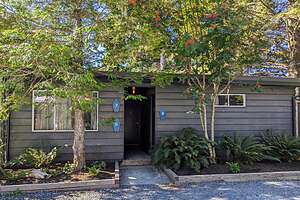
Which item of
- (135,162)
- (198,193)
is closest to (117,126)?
(135,162)

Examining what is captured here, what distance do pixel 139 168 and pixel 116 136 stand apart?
1.08m

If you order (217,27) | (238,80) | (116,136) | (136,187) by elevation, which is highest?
(217,27)

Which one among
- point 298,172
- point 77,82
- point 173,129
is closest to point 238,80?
point 173,129

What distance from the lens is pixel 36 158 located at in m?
6.55

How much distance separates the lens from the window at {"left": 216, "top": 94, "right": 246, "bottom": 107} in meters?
8.20

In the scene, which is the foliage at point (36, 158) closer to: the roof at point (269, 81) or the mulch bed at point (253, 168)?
the mulch bed at point (253, 168)

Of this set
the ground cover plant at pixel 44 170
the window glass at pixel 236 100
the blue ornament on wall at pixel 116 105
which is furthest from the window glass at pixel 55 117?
the window glass at pixel 236 100

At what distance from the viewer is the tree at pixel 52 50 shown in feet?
15.4

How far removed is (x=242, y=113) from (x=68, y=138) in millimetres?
5196

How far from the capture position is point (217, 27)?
5477 mm

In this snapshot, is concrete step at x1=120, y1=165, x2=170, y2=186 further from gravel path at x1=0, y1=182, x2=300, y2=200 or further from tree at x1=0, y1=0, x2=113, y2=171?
tree at x1=0, y1=0, x2=113, y2=171

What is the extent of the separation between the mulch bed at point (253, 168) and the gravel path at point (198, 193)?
1.88 feet

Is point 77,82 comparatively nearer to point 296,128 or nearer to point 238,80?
point 238,80

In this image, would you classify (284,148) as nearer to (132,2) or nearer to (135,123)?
(135,123)
